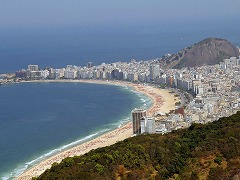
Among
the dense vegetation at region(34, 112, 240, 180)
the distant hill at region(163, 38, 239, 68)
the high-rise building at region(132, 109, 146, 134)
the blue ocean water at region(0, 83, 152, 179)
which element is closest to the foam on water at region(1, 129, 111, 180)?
the blue ocean water at region(0, 83, 152, 179)

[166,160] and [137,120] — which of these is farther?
[137,120]

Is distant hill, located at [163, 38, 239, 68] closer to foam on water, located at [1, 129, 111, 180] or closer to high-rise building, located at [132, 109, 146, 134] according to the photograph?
foam on water, located at [1, 129, 111, 180]

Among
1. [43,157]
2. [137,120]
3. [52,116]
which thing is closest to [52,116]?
[52,116]

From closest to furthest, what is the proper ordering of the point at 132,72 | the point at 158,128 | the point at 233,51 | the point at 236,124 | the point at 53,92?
the point at 236,124, the point at 158,128, the point at 53,92, the point at 132,72, the point at 233,51

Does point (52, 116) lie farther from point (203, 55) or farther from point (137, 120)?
point (203, 55)

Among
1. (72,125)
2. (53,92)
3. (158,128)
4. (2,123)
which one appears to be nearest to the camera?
(158,128)

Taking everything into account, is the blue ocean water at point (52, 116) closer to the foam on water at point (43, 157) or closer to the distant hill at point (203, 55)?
the foam on water at point (43, 157)

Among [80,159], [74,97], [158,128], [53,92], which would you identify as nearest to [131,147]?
[80,159]

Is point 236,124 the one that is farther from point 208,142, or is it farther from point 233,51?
point 233,51
